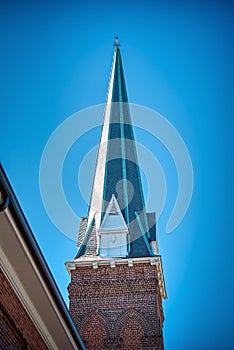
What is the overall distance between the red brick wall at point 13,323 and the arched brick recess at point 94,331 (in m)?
10.9

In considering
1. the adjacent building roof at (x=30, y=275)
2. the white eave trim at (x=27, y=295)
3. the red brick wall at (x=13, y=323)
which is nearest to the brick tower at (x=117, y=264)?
the white eave trim at (x=27, y=295)

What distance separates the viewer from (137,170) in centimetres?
2789

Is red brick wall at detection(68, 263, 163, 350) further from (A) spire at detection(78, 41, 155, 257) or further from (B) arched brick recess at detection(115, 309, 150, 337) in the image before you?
(A) spire at detection(78, 41, 155, 257)

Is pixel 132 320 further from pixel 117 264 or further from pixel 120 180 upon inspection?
pixel 120 180

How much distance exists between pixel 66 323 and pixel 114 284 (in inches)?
446

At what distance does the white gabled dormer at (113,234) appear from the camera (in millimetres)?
23984

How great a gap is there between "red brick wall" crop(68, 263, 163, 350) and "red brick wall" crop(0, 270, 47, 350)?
1099 cm

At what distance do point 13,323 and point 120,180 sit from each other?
56.4ft

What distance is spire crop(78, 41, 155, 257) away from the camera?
25.1 m

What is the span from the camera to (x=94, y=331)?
21562 millimetres

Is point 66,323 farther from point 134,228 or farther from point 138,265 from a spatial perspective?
point 134,228

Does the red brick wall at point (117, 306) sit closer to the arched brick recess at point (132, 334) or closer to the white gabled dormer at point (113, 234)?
the arched brick recess at point (132, 334)

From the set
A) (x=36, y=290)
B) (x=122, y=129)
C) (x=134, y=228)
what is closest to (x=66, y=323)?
(x=36, y=290)

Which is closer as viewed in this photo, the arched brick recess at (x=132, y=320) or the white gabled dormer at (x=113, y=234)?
the arched brick recess at (x=132, y=320)
